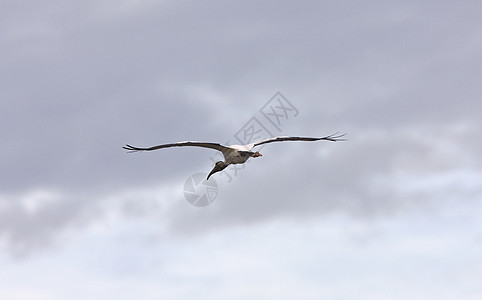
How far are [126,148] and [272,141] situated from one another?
13.2 meters

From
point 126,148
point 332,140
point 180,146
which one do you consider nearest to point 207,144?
point 180,146

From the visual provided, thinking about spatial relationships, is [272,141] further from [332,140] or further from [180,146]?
[180,146]

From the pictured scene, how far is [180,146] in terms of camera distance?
60062mm

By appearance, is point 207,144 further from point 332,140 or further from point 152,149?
point 332,140

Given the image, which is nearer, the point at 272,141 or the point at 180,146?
the point at 180,146

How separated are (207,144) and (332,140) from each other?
37.8ft

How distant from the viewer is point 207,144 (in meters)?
61.3

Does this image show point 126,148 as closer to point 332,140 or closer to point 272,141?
point 272,141

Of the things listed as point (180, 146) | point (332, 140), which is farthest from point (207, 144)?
point (332, 140)

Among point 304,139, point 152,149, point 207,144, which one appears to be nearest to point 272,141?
point 304,139

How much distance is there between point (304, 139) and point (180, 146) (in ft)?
38.9

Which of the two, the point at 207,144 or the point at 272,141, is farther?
the point at 272,141

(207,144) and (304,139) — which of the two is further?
(304,139)

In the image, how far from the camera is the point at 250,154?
208 ft
